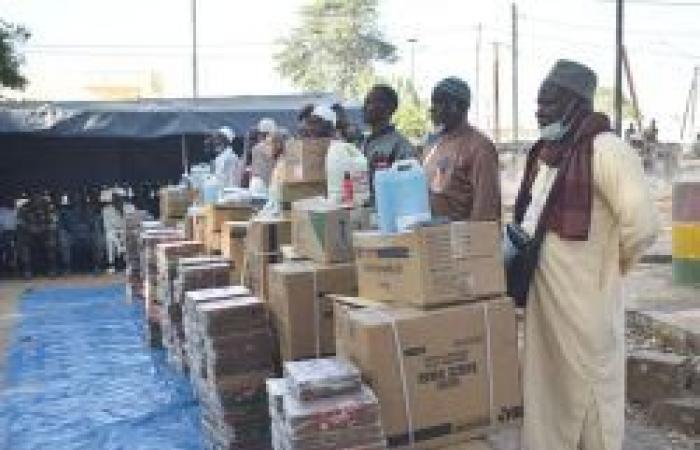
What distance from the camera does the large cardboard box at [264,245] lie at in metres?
5.61

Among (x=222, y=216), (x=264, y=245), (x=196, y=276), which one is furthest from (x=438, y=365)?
(x=222, y=216)

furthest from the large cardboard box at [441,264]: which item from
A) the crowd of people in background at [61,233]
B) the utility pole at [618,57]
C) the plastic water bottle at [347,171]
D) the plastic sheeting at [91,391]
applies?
the utility pole at [618,57]

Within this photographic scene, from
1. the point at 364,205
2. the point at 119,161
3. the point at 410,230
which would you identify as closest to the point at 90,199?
the point at 119,161

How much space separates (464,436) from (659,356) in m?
2.52

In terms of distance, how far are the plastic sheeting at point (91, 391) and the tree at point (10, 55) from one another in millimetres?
3987

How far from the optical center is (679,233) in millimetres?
8625

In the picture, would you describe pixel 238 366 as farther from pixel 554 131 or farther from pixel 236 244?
pixel 554 131

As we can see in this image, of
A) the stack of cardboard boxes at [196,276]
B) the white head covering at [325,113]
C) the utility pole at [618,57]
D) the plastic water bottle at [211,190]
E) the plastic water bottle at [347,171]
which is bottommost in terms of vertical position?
the stack of cardboard boxes at [196,276]

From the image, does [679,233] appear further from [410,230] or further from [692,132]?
[692,132]

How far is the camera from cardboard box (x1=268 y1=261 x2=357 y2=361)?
472cm

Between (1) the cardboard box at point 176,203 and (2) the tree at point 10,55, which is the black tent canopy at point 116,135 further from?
(1) the cardboard box at point 176,203

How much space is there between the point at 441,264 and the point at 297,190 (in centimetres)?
238

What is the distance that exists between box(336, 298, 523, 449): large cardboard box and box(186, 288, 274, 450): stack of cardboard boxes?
1098mm

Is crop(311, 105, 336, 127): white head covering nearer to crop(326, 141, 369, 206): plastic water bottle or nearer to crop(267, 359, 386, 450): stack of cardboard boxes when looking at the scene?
crop(326, 141, 369, 206): plastic water bottle
